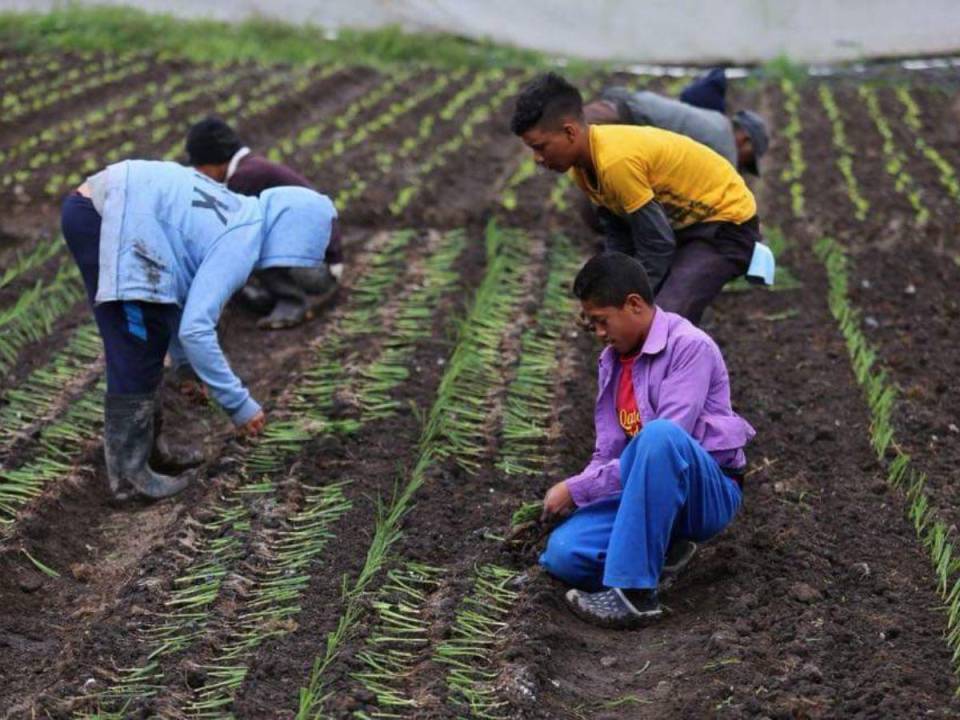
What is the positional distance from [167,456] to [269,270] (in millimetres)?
1649

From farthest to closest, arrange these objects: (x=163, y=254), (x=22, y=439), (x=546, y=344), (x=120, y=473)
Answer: (x=546, y=344) → (x=22, y=439) → (x=120, y=473) → (x=163, y=254)

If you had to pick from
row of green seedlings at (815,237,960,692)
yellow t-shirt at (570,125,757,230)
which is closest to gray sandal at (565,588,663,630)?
row of green seedlings at (815,237,960,692)

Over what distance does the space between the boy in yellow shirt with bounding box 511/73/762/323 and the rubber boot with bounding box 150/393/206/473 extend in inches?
63.6

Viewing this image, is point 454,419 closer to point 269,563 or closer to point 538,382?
point 538,382

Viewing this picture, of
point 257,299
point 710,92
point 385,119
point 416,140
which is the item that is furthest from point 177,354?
point 385,119

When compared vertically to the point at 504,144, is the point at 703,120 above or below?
above

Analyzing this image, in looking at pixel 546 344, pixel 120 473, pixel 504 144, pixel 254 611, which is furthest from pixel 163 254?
pixel 504 144

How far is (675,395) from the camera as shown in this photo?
3914 mm

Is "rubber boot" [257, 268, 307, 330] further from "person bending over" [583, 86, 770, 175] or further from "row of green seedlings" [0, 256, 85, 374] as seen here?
"person bending over" [583, 86, 770, 175]

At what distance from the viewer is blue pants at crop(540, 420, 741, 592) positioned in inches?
148

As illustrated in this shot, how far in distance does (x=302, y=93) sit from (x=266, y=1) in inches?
107

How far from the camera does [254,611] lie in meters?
4.03

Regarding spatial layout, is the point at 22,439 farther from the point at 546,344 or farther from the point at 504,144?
the point at 504,144

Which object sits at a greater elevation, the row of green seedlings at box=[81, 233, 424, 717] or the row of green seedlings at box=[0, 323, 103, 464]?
the row of green seedlings at box=[81, 233, 424, 717]
